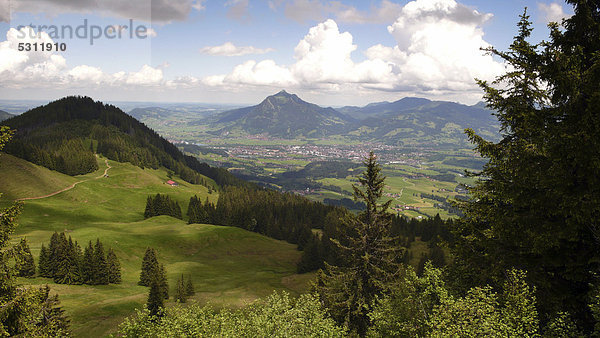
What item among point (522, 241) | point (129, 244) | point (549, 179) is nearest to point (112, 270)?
point (129, 244)

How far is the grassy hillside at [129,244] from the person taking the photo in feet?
173

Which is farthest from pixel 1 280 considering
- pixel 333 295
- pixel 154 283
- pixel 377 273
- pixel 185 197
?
pixel 185 197

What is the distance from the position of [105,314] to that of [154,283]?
14.8 meters

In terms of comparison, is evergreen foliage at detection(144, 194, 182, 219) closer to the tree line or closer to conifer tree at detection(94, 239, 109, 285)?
the tree line

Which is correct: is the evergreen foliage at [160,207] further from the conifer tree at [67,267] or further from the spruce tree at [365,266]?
the spruce tree at [365,266]

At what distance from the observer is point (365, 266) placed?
30.9 metres

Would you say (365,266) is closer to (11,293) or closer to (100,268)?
Result: (11,293)

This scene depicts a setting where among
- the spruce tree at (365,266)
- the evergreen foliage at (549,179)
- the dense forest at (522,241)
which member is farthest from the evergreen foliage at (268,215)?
the evergreen foliage at (549,179)

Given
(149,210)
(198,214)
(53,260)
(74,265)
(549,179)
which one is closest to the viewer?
(549,179)

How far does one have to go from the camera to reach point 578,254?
1577 cm

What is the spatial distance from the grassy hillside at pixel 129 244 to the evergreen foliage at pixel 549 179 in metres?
40.8

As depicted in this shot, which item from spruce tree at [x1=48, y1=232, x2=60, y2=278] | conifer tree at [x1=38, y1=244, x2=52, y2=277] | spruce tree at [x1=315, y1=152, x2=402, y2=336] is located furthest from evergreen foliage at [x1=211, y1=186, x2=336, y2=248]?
spruce tree at [x1=315, y1=152, x2=402, y2=336]

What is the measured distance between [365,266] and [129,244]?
282 ft

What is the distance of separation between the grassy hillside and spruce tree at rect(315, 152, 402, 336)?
76.5 ft
